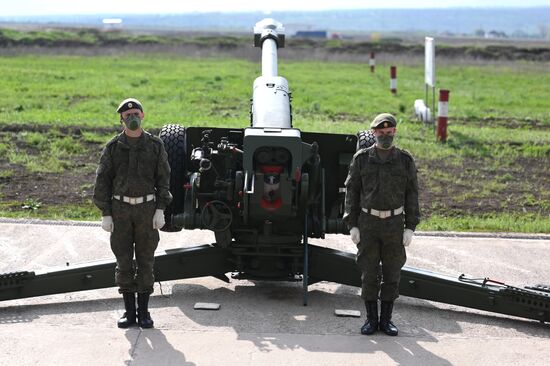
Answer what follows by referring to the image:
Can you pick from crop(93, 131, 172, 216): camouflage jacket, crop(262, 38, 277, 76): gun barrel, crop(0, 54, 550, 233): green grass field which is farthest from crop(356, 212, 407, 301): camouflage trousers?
crop(0, 54, 550, 233): green grass field

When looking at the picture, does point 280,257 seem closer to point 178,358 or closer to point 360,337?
point 360,337

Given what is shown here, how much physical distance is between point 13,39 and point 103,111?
2994 cm

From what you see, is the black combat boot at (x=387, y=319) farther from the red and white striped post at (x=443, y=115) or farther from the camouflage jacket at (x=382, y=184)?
the red and white striped post at (x=443, y=115)

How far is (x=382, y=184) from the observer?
6.41m

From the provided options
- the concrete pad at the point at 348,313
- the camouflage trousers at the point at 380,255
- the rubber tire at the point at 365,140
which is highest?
the rubber tire at the point at 365,140

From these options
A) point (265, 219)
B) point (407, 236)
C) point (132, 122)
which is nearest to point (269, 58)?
point (265, 219)

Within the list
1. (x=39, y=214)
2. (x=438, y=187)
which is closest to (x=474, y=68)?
(x=438, y=187)

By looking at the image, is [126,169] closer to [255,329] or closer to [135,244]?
[135,244]

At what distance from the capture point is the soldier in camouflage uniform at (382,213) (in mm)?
6410

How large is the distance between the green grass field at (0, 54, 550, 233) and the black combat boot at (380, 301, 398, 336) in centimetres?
337

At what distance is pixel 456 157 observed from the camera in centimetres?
1427

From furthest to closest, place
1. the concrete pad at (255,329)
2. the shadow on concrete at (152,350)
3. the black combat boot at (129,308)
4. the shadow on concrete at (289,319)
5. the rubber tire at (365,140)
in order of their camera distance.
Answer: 1. the rubber tire at (365,140)
2. the black combat boot at (129,308)
3. the shadow on concrete at (289,319)
4. the concrete pad at (255,329)
5. the shadow on concrete at (152,350)

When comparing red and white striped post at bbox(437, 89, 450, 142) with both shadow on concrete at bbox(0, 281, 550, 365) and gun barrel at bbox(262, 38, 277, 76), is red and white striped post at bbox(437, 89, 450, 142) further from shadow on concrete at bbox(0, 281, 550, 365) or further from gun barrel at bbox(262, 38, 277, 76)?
shadow on concrete at bbox(0, 281, 550, 365)

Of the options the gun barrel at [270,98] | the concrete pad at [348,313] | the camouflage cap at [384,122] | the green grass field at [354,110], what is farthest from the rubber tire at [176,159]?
the green grass field at [354,110]
